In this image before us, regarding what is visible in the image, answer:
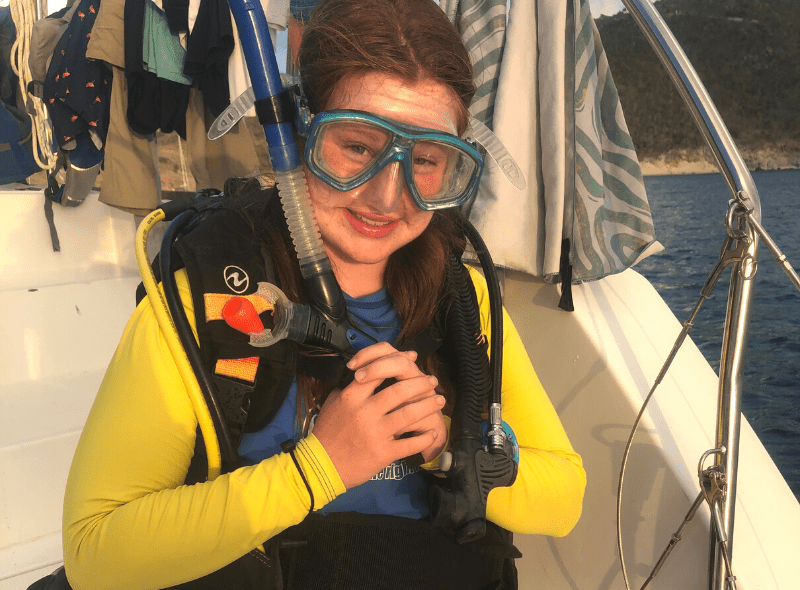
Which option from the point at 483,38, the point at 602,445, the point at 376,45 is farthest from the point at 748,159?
the point at 376,45

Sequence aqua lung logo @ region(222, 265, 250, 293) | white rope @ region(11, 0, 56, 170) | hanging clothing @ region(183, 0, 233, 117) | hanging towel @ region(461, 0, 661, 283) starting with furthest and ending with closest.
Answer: white rope @ region(11, 0, 56, 170) → hanging clothing @ region(183, 0, 233, 117) → hanging towel @ region(461, 0, 661, 283) → aqua lung logo @ region(222, 265, 250, 293)

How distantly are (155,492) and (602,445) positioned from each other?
1.08 metres

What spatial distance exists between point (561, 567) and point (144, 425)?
3.92 feet

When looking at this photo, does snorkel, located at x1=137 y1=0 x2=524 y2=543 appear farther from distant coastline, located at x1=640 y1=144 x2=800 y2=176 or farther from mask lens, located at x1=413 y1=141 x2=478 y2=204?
distant coastline, located at x1=640 y1=144 x2=800 y2=176

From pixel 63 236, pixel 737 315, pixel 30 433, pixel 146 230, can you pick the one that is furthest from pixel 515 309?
pixel 63 236

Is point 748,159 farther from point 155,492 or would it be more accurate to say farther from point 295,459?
point 155,492

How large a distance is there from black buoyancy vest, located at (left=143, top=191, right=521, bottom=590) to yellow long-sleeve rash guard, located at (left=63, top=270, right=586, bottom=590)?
0.07 metres

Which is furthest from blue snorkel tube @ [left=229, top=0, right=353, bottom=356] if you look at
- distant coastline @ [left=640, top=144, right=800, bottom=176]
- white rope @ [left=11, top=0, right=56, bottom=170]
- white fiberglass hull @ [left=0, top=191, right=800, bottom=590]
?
distant coastline @ [left=640, top=144, right=800, bottom=176]

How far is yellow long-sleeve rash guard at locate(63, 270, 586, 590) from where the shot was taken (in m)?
0.79

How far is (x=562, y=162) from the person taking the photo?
158 cm

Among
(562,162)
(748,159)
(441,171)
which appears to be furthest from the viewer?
(748,159)

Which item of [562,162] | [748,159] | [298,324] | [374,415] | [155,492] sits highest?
[748,159]

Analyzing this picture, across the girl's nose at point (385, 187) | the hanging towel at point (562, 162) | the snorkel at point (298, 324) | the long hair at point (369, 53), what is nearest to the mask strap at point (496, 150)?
the long hair at point (369, 53)

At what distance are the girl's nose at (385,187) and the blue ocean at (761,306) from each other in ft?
2.17
